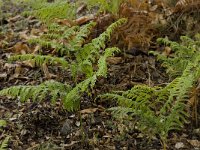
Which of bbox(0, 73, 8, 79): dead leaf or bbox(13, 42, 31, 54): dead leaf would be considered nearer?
bbox(0, 73, 8, 79): dead leaf

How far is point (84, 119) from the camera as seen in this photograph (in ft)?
12.5

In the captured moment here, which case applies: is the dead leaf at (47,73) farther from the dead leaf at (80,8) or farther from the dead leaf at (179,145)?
the dead leaf at (179,145)

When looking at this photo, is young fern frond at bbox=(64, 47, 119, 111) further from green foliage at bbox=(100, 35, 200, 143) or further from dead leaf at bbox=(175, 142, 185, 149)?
dead leaf at bbox=(175, 142, 185, 149)

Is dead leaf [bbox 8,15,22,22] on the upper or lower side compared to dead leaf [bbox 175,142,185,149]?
upper

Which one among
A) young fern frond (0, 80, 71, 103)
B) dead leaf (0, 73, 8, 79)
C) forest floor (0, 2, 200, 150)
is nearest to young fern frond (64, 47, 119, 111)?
young fern frond (0, 80, 71, 103)

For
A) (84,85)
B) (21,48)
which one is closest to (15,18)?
(21,48)

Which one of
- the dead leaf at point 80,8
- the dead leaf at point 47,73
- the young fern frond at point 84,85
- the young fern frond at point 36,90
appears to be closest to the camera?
the young fern frond at point 84,85

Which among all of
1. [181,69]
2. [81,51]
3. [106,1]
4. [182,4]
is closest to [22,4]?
[106,1]

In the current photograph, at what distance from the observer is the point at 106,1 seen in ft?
15.2

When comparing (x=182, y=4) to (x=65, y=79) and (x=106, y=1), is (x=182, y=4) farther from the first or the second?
(x=65, y=79)

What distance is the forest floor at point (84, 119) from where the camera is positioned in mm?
3564

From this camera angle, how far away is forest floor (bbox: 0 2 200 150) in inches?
140

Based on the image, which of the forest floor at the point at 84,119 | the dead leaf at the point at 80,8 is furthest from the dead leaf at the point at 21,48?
the dead leaf at the point at 80,8

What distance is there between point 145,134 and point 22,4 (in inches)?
143
